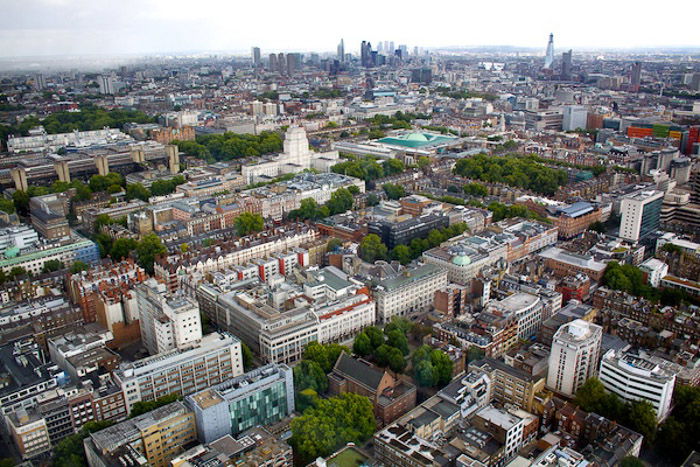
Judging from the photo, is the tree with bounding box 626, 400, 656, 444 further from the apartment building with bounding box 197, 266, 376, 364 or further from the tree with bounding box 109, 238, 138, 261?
the tree with bounding box 109, 238, 138, 261

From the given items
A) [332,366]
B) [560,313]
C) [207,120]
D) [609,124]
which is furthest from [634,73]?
[332,366]

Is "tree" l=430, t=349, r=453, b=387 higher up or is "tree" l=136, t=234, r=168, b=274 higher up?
"tree" l=136, t=234, r=168, b=274

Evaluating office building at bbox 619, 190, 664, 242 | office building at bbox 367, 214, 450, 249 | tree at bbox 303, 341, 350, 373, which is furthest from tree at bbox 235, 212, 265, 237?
office building at bbox 619, 190, 664, 242

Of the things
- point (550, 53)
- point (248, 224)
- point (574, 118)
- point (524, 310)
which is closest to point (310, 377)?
point (524, 310)

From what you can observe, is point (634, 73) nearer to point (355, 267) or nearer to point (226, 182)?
point (226, 182)

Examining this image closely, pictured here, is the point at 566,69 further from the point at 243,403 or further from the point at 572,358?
the point at 243,403

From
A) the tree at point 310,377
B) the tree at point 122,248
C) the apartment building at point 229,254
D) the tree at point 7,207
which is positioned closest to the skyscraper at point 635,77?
the apartment building at point 229,254

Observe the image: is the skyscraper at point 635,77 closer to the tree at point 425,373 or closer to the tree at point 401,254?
the tree at point 401,254
